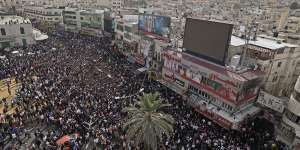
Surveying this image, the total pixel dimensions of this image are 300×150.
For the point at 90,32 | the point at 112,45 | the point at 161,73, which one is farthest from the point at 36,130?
the point at 90,32

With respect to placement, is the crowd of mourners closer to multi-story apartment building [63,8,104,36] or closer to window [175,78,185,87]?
window [175,78,185,87]

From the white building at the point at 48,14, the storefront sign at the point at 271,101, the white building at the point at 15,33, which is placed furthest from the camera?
the white building at the point at 48,14

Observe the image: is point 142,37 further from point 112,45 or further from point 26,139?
point 26,139

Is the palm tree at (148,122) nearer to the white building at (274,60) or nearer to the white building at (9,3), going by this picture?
the white building at (274,60)

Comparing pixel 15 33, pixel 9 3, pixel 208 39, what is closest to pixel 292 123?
pixel 208 39

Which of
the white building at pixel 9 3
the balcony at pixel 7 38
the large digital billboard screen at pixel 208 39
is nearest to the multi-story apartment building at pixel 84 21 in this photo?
the balcony at pixel 7 38

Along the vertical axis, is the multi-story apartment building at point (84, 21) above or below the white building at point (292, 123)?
above
